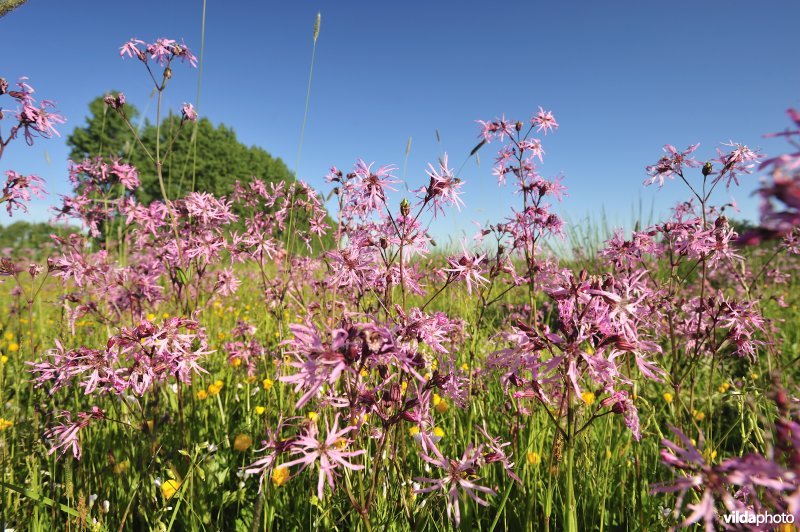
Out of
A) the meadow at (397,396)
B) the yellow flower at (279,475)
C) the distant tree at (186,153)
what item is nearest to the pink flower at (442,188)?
the meadow at (397,396)

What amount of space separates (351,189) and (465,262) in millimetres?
732

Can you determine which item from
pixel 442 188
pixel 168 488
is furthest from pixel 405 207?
pixel 168 488

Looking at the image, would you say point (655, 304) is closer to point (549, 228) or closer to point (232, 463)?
point (549, 228)

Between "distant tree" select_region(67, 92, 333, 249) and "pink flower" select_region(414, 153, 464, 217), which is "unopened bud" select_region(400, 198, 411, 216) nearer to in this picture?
"pink flower" select_region(414, 153, 464, 217)

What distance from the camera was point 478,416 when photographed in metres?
2.91

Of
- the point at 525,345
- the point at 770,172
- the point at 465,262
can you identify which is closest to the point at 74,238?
the point at 465,262

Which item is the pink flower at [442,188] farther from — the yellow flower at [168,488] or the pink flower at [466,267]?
the yellow flower at [168,488]

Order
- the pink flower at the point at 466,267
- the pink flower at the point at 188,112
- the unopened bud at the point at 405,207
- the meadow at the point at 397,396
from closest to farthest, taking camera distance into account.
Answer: the meadow at the point at 397,396 → the unopened bud at the point at 405,207 → the pink flower at the point at 466,267 → the pink flower at the point at 188,112

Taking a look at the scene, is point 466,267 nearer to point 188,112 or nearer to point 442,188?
point 442,188

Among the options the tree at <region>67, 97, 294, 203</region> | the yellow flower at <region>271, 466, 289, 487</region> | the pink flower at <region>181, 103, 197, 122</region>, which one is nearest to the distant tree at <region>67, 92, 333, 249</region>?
the tree at <region>67, 97, 294, 203</region>

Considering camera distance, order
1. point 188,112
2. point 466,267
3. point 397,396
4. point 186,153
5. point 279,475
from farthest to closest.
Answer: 1. point 186,153
2. point 188,112
3. point 466,267
4. point 279,475
5. point 397,396

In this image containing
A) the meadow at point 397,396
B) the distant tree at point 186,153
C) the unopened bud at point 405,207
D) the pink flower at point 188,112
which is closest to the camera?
the meadow at point 397,396

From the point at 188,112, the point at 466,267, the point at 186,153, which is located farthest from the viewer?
the point at 186,153

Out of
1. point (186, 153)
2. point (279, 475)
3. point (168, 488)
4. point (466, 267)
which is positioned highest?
point (186, 153)
